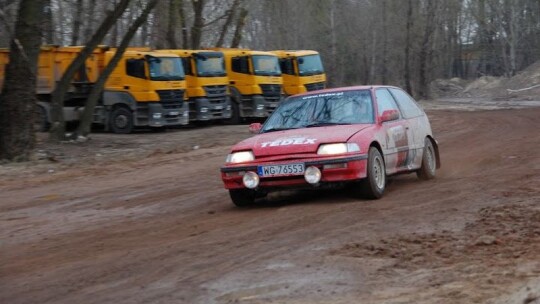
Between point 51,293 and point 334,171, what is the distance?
408 centimetres

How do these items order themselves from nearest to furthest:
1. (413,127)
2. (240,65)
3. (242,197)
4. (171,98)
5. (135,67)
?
(242,197)
(413,127)
(135,67)
(171,98)
(240,65)

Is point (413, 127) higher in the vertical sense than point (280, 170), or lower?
higher

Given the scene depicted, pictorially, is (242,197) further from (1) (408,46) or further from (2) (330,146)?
(1) (408,46)

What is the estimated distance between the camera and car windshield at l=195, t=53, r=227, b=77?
3109 centimetres

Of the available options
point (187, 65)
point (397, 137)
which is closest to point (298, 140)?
point (397, 137)

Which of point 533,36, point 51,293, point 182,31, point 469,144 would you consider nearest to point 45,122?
point 182,31

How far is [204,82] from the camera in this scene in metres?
31.0

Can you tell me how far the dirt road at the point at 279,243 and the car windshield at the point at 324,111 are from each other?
3.26ft

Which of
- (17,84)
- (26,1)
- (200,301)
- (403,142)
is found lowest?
(200,301)

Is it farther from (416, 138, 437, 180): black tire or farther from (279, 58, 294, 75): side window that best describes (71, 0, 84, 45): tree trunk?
(416, 138, 437, 180): black tire

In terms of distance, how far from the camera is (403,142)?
1110cm

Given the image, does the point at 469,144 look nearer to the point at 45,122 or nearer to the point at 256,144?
the point at 256,144

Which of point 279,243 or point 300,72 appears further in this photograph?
point 300,72

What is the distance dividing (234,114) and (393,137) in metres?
23.0
